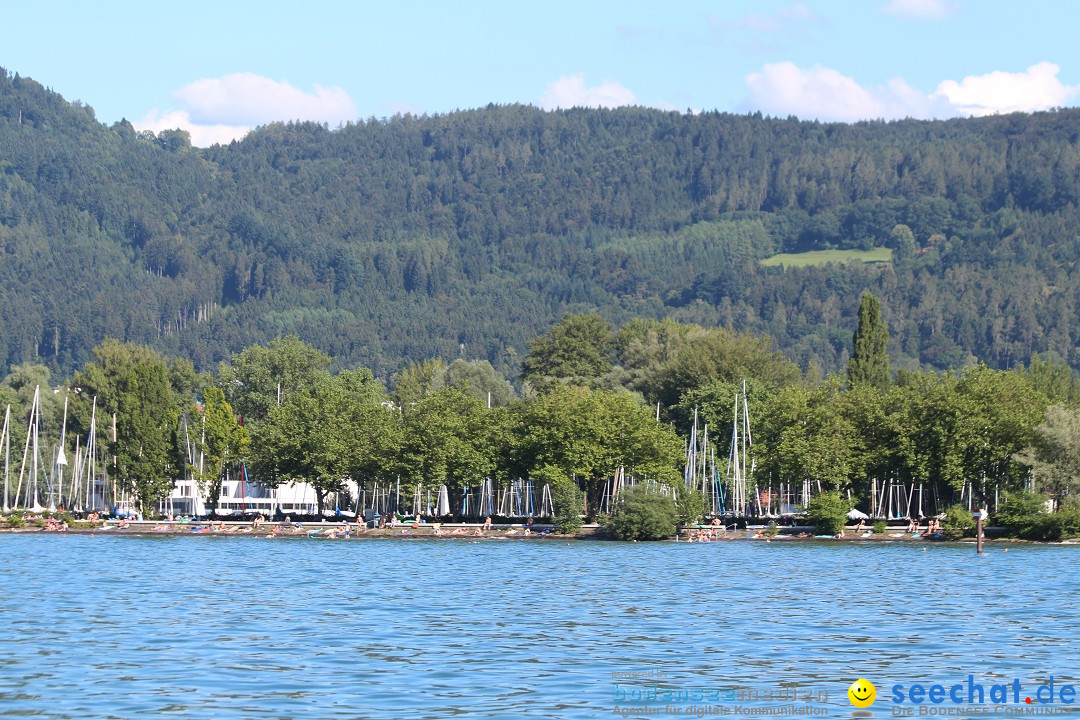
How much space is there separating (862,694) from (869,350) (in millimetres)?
118117

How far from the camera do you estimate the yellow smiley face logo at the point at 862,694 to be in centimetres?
3309

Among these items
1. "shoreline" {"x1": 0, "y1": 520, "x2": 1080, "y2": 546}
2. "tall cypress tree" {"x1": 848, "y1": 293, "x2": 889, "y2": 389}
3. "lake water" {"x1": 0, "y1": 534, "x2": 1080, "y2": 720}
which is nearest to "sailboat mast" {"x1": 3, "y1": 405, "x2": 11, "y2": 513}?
"shoreline" {"x1": 0, "y1": 520, "x2": 1080, "y2": 546}

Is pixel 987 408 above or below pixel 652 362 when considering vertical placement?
below

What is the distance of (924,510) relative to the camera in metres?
124

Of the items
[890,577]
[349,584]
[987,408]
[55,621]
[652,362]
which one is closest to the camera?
[55,621]

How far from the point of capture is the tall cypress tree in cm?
14762

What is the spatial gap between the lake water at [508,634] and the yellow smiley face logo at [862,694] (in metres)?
0.23

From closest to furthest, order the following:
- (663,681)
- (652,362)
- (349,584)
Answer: (663,681) → (349,584) → (652,362)

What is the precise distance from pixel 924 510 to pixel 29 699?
328ft

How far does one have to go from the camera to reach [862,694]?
3366cm

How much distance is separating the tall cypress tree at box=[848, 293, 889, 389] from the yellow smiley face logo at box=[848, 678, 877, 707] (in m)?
112

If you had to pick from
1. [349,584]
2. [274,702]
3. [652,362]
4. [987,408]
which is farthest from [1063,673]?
[652,362]

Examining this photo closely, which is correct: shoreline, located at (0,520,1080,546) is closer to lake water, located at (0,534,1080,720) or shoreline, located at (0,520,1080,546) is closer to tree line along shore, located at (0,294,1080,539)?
tree line along shore, located at (0,294,1080,539)

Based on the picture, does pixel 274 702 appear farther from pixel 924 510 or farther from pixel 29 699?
pixel 924 510
